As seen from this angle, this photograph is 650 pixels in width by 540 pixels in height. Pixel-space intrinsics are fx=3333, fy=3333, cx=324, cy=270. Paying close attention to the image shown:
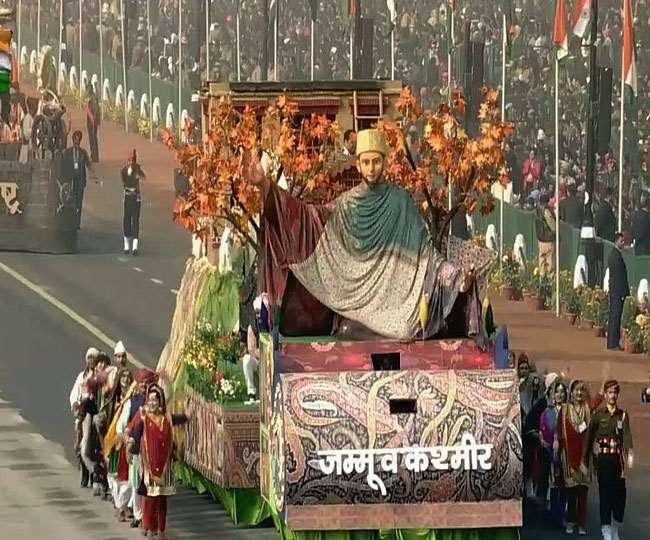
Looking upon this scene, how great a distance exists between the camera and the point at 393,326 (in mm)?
29859

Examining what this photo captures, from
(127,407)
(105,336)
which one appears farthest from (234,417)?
(105,336)

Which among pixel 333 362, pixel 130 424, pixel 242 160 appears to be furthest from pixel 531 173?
pixel 333 362

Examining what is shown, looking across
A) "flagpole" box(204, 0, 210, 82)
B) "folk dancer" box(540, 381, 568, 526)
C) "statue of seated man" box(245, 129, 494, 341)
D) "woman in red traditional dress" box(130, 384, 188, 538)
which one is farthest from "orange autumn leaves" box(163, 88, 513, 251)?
"flagpole" box(204, 0, 210, 82)

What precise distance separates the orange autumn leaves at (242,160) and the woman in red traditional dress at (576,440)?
10.1 ft

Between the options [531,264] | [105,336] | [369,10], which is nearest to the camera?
[105,336]

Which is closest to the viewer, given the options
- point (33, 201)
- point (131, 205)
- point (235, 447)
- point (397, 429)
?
point (397, 429)

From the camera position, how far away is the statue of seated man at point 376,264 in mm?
29797

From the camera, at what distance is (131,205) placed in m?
57.7

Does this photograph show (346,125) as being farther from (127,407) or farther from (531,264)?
(531,264)

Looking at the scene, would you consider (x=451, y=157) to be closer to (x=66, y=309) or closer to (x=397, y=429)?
(x=397, y=429)

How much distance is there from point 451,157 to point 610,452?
125 inches

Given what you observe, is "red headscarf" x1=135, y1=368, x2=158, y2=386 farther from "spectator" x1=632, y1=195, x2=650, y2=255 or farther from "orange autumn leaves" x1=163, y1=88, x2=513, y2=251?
"spectator" x1=632, y1=195, x2=650, y2=255

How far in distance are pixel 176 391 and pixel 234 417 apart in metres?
2.59

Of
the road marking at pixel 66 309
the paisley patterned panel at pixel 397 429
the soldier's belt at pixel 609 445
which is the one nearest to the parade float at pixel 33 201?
the road marking at pixel 66 309
